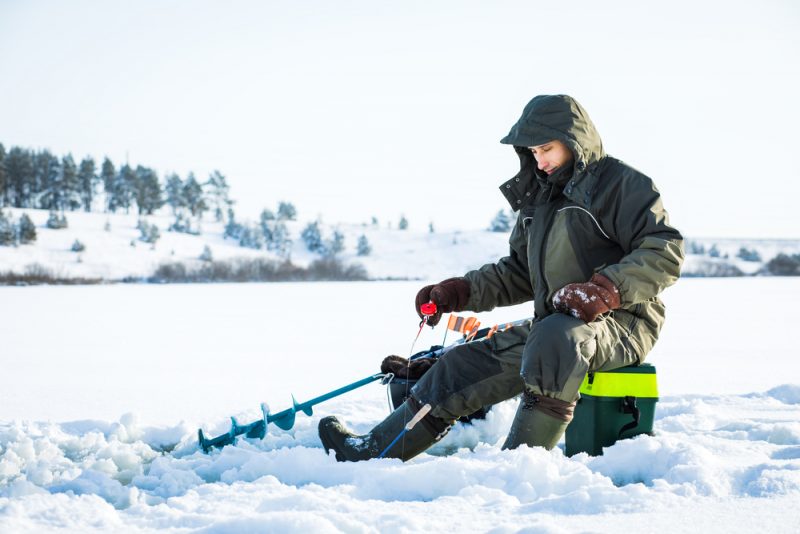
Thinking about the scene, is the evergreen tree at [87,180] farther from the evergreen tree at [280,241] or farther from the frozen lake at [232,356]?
the frozen lake at [232,356]

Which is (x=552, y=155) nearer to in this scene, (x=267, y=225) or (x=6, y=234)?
(x=6, y=234)

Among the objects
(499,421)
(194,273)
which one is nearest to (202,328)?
(499,421)

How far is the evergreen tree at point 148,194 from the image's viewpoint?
66.1 m

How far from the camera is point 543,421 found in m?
2.45

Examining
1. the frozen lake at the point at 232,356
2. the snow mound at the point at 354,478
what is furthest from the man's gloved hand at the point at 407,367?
the frozen lake at the point at 232,356

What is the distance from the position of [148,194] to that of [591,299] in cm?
6866

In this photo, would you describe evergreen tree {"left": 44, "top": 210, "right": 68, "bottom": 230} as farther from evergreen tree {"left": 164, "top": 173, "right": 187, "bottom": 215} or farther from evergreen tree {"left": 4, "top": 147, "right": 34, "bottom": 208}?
evergreen tree {"left": 164, "top": 173, "right": 187, "bottom": 215}

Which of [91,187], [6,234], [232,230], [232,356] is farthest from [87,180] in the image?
[232,356]

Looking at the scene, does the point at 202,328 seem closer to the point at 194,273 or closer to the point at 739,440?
the point at 739,440

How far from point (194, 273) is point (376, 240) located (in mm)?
24051

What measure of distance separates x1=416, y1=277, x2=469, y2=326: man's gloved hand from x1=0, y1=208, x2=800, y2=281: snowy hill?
37083 mm

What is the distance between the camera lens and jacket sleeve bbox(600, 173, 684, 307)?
245cm

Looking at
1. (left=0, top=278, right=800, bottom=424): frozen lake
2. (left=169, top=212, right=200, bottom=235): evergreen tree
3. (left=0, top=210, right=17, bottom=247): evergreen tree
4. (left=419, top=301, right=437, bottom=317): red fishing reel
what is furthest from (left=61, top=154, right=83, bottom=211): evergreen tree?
(left=419, top=301, right=437, bottom=317): red fishing reel

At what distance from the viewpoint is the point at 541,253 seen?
2.90 metres
